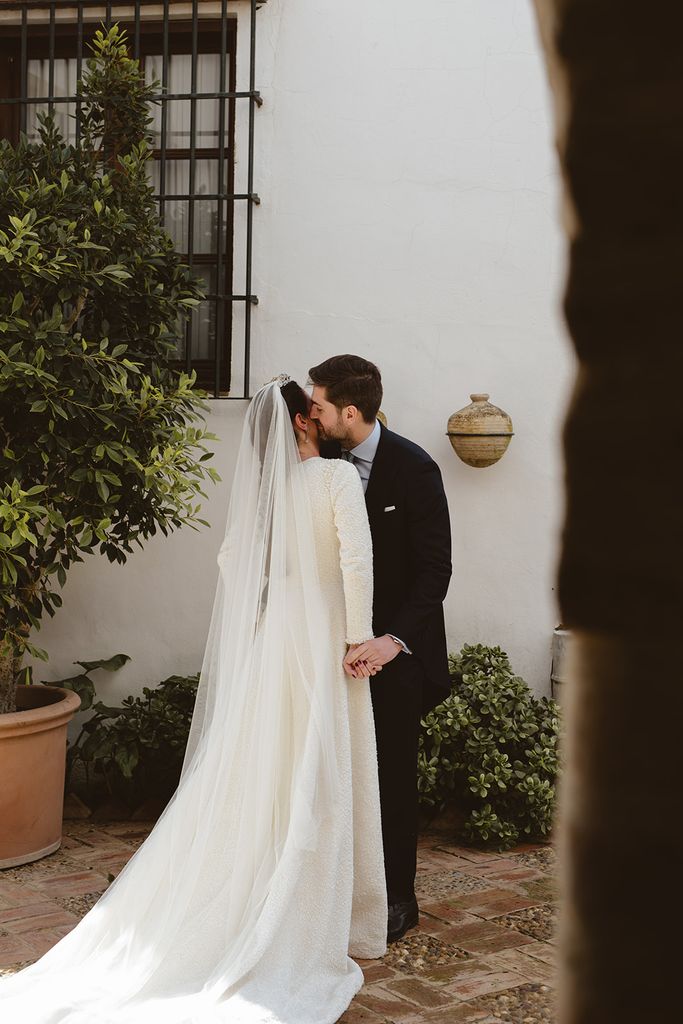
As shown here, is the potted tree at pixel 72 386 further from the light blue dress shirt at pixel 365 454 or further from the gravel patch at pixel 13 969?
the gravel patch at pixel 13 969

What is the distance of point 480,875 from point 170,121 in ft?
13.2

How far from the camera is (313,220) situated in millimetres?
5637

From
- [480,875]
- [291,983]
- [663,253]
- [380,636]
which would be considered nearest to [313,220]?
[380,636]

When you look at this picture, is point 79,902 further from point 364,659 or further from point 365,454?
point 365,454

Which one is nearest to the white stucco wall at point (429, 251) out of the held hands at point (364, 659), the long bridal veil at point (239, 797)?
the held hands at point (364, 659)

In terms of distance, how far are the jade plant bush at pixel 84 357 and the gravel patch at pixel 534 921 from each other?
6.72ft

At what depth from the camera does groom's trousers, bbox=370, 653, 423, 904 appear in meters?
3.92

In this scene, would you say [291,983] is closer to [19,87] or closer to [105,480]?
[105,480]

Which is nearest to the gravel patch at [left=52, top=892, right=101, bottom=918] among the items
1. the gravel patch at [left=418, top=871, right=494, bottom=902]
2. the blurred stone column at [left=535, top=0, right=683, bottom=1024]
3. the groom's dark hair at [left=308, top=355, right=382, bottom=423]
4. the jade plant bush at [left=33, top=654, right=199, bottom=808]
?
the jade plant bush at [left=33, top=654, right=199, bottom=808]

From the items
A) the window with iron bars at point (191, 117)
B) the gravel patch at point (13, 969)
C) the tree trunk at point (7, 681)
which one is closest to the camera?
the gravel patch at point (13, 969)

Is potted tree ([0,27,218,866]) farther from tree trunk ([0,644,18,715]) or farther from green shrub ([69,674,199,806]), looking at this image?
green shrub ([69,674,199,806])

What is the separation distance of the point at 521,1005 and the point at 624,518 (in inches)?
130

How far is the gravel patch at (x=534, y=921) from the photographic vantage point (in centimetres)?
396

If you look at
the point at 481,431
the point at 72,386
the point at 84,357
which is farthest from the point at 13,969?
the point at 481,431
